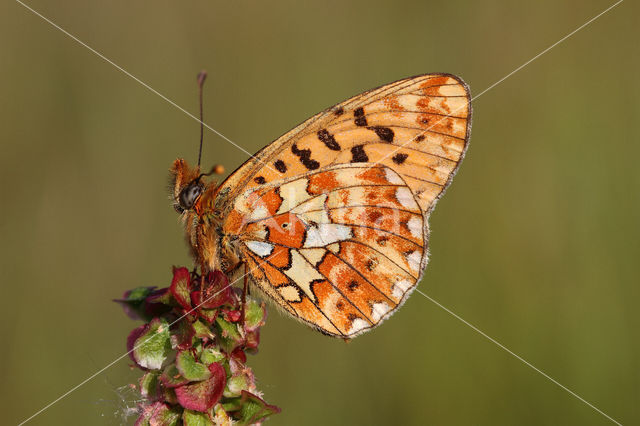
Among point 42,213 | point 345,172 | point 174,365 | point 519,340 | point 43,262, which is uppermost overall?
point 42,213

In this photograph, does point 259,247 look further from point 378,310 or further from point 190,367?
point 190,367

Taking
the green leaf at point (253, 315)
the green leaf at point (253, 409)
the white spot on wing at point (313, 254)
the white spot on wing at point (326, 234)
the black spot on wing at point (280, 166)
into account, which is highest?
the black spot on wing at point (280, 166)

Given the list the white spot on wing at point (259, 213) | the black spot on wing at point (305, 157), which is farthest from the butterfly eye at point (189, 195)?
the black spot on wing at point (305, 157)

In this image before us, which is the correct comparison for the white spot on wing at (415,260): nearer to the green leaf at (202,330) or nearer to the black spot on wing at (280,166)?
the black spot on wing at (280,166)

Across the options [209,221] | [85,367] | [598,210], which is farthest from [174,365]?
[598,210]

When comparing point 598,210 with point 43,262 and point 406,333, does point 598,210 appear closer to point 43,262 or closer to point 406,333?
point 406,333

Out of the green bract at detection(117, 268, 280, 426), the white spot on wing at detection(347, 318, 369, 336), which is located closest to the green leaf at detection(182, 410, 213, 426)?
the green bract at detection(117, 268, 280, 426)

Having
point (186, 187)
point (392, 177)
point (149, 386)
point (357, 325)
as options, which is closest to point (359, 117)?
point (392, 177)
